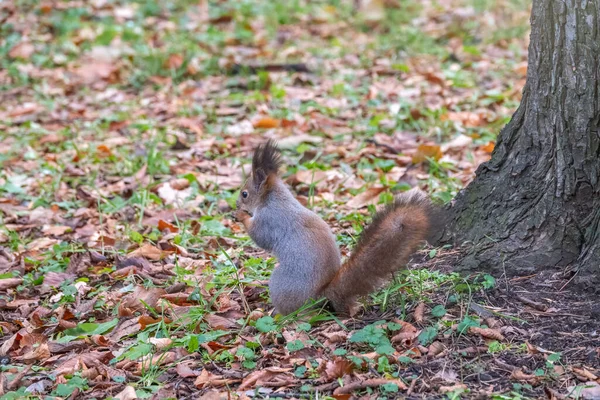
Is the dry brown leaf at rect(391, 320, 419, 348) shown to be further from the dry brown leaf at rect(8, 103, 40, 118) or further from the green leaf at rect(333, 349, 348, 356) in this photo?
the dry brown leaf at rect(8, 103, 40, 118)

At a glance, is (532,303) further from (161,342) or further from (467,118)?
(467,118)

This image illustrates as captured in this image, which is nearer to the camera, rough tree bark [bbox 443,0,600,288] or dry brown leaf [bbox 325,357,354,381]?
dry brown leaf [bbox 325,357,354,381]

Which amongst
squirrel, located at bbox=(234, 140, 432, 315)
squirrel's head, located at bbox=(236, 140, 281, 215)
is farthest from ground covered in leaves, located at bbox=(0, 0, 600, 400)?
squirrel's head, located at bbox=(236, 140, 281, 215)

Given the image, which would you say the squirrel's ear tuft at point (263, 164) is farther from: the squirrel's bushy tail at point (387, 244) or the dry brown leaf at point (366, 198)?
the dry brown leaf at point (366, 198)

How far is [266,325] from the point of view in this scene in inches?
121

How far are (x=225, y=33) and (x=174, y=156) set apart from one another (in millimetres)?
3087

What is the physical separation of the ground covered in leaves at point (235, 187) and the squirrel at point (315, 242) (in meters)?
0.13

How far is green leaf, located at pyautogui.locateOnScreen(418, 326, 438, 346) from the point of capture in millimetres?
2805

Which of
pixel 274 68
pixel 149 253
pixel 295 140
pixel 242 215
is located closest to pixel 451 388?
pixel 242 215

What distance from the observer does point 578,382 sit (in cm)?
253

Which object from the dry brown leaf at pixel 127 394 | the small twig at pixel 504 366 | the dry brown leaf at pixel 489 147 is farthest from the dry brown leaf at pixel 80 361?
the dry brown leaf at pixel 489 147

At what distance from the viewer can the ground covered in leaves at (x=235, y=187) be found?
277 centimetres

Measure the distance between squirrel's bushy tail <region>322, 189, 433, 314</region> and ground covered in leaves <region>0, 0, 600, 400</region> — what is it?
17 centimetres

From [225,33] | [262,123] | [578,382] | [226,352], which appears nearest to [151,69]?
[225,33]
